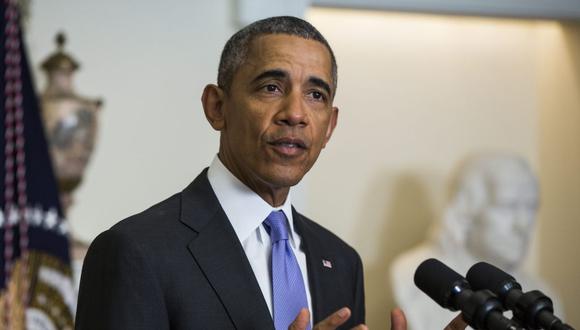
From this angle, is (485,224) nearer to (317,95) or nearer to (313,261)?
(313,261)

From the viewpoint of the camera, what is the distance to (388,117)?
558cm

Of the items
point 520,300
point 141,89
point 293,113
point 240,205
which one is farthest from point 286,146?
point 141,89

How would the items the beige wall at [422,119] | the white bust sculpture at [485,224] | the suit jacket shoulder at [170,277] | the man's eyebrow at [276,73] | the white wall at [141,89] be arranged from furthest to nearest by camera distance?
1. the beige wall at [422,119]
2. the white bust sculpture at [485,224]
3. the white wall at [141,89]
4. the man's eyebrow at [276,73]
5. the suit jacket shoulder at [170,277]

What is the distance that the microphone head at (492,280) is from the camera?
1.76 metres

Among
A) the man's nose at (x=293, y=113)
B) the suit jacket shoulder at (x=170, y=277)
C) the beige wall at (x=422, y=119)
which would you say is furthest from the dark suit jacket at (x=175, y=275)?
the beige wall at (x=422, y=119)

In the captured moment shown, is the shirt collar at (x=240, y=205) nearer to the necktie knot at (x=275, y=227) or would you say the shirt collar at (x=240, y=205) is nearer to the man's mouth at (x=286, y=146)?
the necktie knot at (x=275, y=227)

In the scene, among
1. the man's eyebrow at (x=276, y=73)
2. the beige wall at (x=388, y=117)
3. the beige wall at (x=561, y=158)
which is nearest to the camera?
the man's eyebrow at (x=276, y=73)

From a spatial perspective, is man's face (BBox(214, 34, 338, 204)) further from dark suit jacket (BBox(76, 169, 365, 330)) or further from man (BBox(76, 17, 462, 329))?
dark suit jacket (BBox(76, 169, 365, 330))

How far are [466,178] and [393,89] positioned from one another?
2.28 ft

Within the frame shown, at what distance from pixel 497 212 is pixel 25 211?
2.17 m

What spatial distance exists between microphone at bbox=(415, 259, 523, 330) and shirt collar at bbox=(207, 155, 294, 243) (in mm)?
464

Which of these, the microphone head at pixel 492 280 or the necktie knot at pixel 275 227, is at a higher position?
the necktie knot at pixel 275 227

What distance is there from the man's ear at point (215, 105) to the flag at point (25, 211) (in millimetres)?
1720

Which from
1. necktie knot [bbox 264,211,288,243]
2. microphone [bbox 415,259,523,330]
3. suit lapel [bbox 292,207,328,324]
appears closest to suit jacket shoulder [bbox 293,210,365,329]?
suit lapel [bbox 292,207,328,324]
